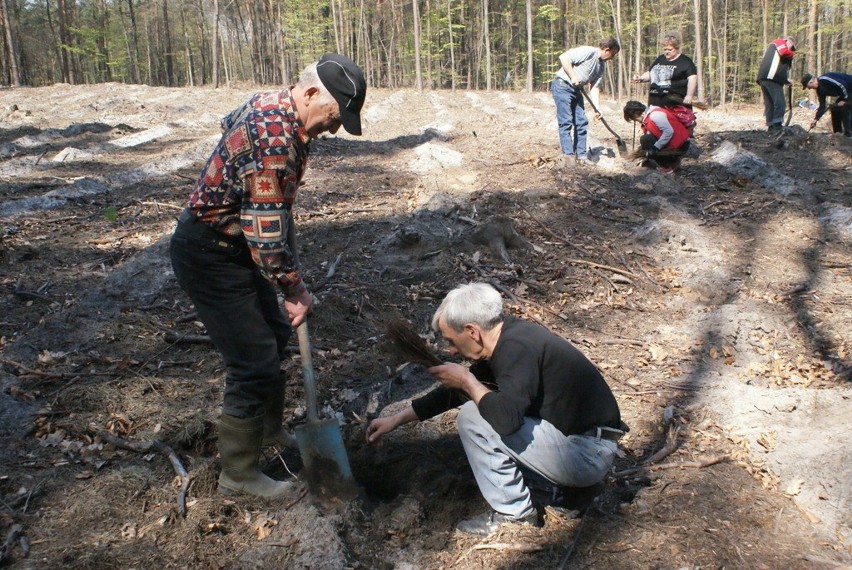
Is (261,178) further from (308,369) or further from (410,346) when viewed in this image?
(410,346)

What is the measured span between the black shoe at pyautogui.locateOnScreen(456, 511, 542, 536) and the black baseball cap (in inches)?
73.7

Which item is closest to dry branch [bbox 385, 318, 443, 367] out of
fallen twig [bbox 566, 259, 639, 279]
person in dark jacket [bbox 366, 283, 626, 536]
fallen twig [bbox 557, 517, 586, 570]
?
person in dark jacket [bbox 366, 283, 626, 536]

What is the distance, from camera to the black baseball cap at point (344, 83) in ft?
7.95

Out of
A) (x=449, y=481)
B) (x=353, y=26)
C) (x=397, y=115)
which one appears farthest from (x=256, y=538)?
(x=353, y=26)

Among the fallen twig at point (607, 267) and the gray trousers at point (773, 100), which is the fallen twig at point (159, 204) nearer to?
the fallen twig at point (607, 267)

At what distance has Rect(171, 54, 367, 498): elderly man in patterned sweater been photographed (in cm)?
243

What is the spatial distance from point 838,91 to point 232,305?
12220 mm

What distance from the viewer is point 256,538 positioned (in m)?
2.91

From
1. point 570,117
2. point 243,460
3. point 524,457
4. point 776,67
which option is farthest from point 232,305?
point 776,67

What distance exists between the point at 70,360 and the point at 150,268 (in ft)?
5.02

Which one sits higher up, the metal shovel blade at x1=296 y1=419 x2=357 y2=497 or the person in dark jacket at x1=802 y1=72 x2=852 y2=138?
the person in dark jacket at x1=802 y1=72 x2=852 y2=138

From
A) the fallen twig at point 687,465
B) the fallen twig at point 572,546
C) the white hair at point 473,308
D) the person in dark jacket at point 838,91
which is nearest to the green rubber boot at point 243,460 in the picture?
the white hair at point 473,308

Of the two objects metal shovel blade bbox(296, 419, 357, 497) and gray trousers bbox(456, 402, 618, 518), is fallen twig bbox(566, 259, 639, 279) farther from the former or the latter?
metal shovel blade bbox(296, 419, 357, 497)

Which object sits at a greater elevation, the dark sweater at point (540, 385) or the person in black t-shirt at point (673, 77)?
the person in black t-shirt at point (673, 77)
